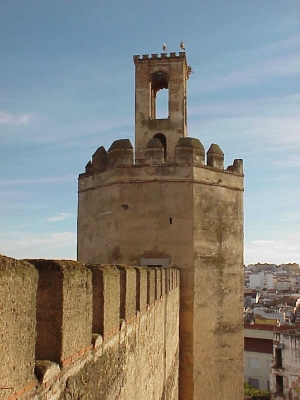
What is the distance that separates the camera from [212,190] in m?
10.4

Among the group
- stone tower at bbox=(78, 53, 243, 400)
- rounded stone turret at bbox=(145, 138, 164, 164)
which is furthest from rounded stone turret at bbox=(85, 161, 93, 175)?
rounded stone turret at bbox=(145, 138, 164, 164)

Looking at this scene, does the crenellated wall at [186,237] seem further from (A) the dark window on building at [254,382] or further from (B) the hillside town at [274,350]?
(A) the dark window on building at [254,382]

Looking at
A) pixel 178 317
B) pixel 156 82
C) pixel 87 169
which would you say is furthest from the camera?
pixel 156 82

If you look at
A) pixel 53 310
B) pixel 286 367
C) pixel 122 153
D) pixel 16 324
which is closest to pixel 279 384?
pixel 286 367

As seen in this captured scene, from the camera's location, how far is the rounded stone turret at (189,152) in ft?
33.0

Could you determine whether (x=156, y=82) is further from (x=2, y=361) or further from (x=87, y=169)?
(x=2, y=361)

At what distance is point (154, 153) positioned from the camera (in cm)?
1012

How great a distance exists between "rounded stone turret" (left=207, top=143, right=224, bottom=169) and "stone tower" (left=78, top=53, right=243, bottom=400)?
2 cm

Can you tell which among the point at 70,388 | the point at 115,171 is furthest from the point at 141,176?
the point at 70,388

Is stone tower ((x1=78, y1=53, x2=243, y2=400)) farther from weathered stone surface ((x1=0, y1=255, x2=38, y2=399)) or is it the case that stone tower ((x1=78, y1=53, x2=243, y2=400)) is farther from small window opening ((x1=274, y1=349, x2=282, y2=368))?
small window opening ((x1=274, y1=349, x2=282, y2=368))

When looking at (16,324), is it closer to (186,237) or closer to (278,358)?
(186,237)

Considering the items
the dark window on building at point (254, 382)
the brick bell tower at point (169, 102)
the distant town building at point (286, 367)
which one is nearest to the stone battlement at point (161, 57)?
the brick bell tower at point (169, 102)

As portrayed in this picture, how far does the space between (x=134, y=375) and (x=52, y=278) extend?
2670 millimetres

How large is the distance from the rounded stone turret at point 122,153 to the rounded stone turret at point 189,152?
0.98 m
